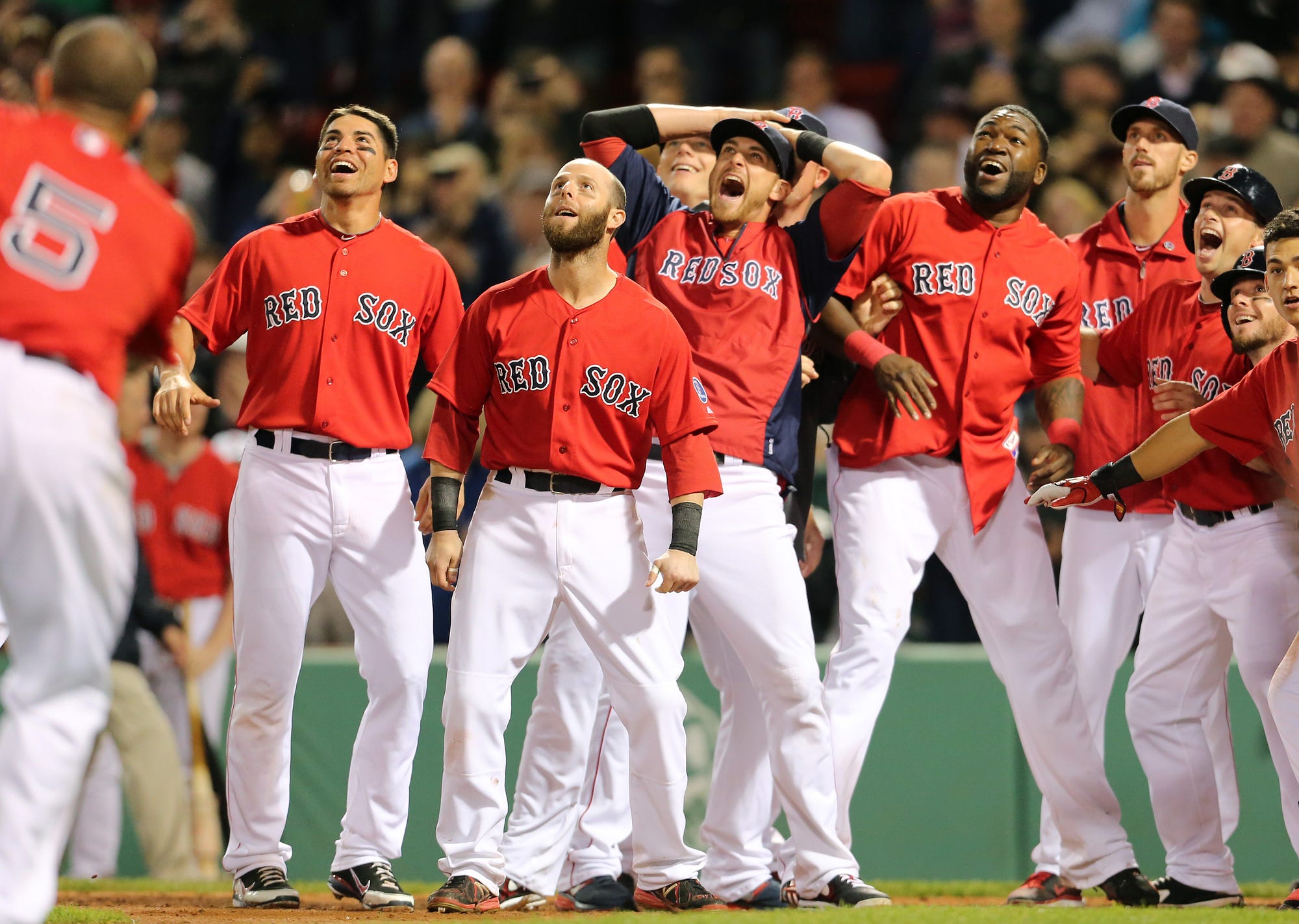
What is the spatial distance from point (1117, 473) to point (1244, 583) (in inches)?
21.0

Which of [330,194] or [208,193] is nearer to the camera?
[330,194]

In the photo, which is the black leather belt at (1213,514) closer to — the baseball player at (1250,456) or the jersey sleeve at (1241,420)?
the baseball player at (1250,456)

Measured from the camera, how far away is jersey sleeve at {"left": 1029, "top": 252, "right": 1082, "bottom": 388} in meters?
5.60

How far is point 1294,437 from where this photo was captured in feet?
15.9

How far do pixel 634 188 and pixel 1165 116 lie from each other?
82.3 inches

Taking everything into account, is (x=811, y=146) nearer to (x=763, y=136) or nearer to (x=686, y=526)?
(x=763, y=136)

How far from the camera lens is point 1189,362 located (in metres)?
5.47

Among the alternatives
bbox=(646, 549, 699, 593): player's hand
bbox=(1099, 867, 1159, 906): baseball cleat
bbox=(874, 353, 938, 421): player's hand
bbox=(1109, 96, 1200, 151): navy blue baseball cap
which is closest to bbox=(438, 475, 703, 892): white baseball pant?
bbox=(646, 549, 699, 593): player's hand

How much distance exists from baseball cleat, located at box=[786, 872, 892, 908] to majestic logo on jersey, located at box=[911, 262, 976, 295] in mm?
2031

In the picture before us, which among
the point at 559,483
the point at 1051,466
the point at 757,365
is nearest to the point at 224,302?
the point at 559,483

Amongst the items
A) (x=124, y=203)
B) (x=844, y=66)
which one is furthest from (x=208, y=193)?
(x=124, y=203)

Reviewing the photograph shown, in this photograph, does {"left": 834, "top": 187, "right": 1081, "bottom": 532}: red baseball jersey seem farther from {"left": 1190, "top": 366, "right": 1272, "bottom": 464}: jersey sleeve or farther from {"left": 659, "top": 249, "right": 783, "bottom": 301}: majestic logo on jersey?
{"left": 1190, "top": 366, "right": 1272, "bottom": 464}: jersey sleeve

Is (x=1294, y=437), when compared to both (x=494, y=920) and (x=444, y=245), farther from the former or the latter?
(x=444, y=245)

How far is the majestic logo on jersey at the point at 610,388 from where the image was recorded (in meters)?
4.79
